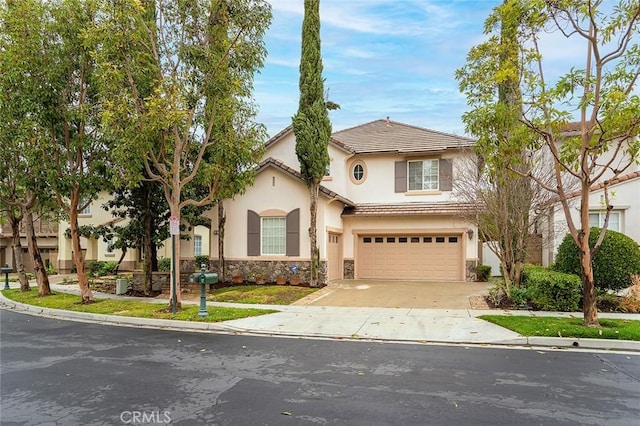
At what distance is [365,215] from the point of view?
2173 cm

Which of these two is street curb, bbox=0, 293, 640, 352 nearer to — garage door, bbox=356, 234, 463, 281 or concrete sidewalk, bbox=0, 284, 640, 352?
concrete sidewalk, bbox=0, 284, 640, 352

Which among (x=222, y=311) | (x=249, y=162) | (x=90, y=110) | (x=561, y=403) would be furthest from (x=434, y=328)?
(x=90, y=110)

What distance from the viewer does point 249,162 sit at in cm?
1528

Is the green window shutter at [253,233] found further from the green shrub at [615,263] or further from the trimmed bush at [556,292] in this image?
the green shrub at [615,263]

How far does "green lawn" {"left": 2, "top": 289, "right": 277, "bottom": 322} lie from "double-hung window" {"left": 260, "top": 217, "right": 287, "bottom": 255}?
585 centimetres

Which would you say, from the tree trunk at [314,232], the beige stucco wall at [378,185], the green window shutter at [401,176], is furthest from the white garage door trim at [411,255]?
the tree trunk at [314,232]

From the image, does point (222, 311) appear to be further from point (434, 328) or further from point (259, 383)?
point (259, 383)

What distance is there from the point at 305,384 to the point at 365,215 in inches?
600

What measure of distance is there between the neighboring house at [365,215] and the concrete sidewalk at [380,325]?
19.0 feet

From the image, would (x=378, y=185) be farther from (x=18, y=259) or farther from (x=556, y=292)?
(x=18, y=259)


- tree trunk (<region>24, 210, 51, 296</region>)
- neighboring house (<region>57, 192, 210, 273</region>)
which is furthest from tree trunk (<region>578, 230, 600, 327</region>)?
neighboring house (<region>57, 192, 210, 273</region>)

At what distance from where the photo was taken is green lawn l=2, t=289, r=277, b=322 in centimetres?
1283

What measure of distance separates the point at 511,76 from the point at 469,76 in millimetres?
1187

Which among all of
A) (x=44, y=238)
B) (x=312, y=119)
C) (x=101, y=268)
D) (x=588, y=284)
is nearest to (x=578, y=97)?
(x=588, y=284)
